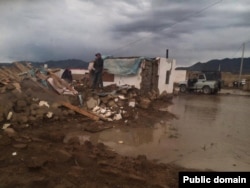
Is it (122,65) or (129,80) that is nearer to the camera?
(129,80)

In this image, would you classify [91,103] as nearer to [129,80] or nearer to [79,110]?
[79,110]

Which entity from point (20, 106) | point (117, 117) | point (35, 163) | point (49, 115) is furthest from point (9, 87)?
point (35, 163)

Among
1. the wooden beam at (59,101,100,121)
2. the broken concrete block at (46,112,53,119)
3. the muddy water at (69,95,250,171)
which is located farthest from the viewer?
the wooden beam at (59,101,100,121)

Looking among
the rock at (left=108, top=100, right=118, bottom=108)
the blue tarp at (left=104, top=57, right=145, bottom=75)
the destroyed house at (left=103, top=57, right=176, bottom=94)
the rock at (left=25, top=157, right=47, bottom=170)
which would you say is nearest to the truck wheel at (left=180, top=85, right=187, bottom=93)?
the destroyed house at (left=103, top=57, right=176, bottom=94)

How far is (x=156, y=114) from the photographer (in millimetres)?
12875

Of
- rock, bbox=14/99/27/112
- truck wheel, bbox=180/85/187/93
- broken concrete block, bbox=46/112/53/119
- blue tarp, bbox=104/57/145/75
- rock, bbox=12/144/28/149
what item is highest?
blue tarp, bbox=104/57/145/75

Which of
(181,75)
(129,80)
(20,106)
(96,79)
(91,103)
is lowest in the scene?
(91,103)

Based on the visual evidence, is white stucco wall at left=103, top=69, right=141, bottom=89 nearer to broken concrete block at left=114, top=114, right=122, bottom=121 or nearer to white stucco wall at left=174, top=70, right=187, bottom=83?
broken concrete block at left=114, top=114, right=122, bottom=121

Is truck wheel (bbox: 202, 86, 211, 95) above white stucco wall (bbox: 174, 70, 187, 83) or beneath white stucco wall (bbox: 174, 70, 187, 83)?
beneath

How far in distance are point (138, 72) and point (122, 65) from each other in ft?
4.93

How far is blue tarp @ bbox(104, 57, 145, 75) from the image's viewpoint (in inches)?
715

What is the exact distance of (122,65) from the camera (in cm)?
1902

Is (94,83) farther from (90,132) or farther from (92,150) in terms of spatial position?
(92,150)

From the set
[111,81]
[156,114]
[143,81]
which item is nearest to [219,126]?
[156,114]
